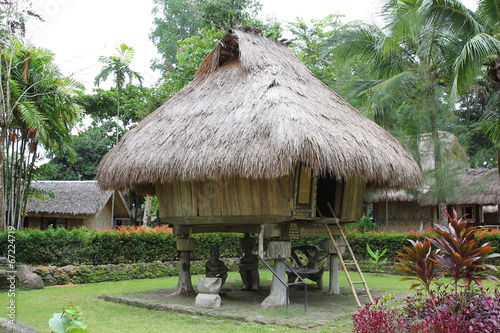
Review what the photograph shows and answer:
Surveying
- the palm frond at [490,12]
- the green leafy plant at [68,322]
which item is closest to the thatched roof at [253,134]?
the green leafy plant at [68,322]

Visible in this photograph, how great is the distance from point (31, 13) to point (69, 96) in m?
2.48

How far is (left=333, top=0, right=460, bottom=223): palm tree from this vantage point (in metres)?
14.7

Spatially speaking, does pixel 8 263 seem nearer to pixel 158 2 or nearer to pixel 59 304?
pixel 59 304

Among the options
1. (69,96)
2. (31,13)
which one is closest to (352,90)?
(69,96)

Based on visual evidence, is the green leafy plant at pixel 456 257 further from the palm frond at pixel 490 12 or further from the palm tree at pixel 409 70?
the palm tree at pixel 409 70

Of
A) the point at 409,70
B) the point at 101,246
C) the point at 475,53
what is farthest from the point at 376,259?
the point at 101,246

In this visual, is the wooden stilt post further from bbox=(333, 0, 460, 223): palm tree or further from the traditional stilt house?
bbox=(333, 0, 460, 223): palm tree

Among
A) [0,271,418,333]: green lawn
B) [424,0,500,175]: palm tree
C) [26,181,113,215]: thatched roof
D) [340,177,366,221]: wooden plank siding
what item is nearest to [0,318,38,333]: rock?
[0,271,418,333]: green lawn

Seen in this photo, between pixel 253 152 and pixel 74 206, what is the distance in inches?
578

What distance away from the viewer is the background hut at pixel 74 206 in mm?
20938

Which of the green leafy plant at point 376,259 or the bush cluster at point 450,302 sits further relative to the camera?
the green leafy plant at point 376,259

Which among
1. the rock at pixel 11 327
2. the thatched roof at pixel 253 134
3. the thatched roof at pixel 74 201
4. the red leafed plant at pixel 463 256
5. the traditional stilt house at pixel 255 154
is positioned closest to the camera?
the rock at pixel 11 327

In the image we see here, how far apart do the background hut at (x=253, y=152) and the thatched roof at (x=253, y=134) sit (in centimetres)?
2

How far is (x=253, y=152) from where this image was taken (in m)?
8.45
